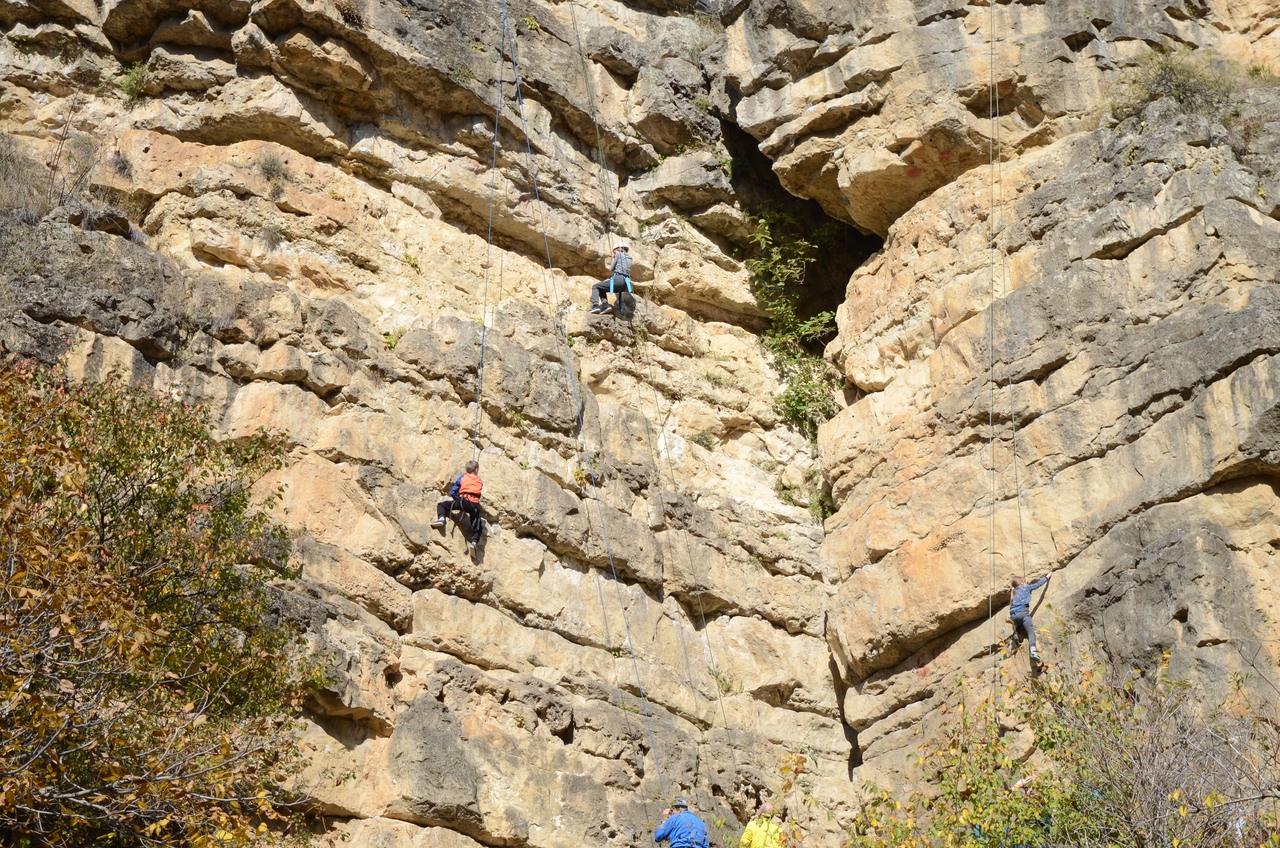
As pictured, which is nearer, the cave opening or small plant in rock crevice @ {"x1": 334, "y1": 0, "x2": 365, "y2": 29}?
small plant in rock crevice @ {"x1": 334, "y1": 0, "x2": 365, "y2": 29}

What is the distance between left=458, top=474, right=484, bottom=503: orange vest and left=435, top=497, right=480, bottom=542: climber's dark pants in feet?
0.26

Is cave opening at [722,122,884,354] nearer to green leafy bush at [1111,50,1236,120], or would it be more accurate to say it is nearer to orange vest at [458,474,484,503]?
green leafy bush at [1111,50,1236,120]

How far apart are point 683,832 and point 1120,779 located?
4.35 m

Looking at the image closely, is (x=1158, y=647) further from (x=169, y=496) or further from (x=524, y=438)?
(x=169, y=496)

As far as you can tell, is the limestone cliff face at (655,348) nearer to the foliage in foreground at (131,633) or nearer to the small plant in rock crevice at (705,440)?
the small plant in rock crevice at (705,440)

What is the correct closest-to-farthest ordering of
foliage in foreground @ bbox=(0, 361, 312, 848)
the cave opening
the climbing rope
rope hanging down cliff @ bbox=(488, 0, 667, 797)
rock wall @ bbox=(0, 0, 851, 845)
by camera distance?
foliage in foreground @ bbox=(0, 361, 312, 848), rock wall @ bbox=(0, 0, 851, 845), rope hanging down cliff @ bbox=(488, 0, 667, 797), the climbing rope, the cave opening

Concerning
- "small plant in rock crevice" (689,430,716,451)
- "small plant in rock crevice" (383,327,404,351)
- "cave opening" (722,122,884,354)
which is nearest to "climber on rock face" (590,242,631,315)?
"small plant in rock crevice" (689,430,716,451)

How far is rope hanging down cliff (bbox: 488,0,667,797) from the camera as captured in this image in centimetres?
1716

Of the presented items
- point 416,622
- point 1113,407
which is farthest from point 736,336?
point 416,622

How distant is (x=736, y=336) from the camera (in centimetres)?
2198

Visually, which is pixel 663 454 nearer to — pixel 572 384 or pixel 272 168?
pixel 572 384

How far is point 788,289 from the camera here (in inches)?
884

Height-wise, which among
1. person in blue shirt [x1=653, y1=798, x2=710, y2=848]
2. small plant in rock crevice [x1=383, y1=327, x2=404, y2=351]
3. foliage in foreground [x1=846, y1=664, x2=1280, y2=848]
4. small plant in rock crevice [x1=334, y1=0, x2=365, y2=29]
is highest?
small plant in rock crevice [x1=334, y1=0, x2=365, y2=29]

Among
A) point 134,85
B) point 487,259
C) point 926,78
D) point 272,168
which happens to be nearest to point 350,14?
point 272,168
